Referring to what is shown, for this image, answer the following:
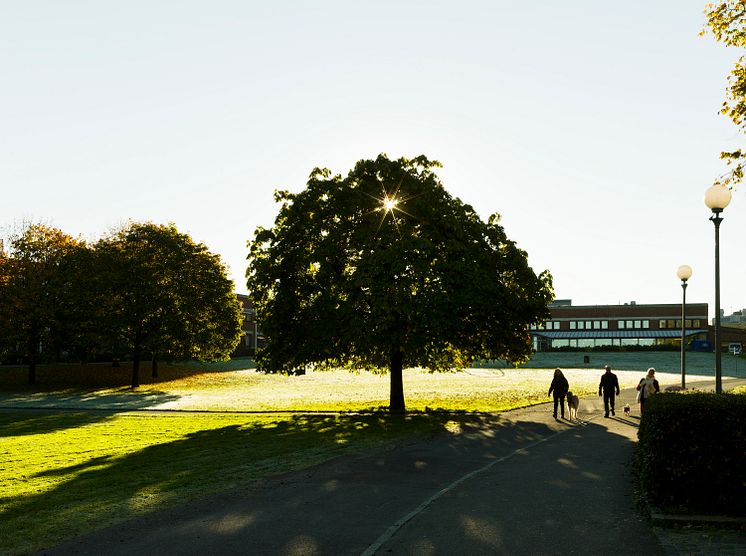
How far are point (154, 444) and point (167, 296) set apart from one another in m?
30.6

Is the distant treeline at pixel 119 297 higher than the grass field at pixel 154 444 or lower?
higher

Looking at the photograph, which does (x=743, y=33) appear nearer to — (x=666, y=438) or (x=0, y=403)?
(x=666, y=438)

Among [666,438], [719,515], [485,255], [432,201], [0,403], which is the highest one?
[432,201]

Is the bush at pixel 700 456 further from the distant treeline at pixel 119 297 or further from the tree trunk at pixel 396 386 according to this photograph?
the distant treeline at pixel 119 297

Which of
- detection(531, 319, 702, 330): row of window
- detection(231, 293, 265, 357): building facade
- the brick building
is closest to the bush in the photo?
detection(231, 293, 265, 357): building facade

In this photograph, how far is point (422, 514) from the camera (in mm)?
8922

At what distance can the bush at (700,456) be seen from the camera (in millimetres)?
8289

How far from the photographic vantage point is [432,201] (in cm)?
2536

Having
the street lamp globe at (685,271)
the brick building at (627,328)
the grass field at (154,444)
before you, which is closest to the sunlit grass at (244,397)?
the grass field at (154,444)

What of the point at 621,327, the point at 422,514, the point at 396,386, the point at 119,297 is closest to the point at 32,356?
the point at 119,297

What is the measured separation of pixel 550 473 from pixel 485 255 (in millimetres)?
13691

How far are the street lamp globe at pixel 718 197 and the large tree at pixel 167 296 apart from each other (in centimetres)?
3918

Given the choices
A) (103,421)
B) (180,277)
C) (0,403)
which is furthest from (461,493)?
(180,277)

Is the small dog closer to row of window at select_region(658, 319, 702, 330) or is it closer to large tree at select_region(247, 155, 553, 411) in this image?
large tree at select_region(247, 155, 553, 411)
